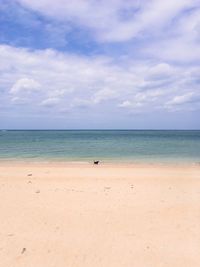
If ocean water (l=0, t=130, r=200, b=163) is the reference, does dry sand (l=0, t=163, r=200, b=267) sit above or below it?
above

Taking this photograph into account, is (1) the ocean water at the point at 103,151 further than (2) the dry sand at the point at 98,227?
Yes

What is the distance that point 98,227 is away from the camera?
7.09m

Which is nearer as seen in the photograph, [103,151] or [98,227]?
[98,227]

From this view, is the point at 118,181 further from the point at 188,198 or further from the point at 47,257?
the point at 47,257

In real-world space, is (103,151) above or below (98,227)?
below

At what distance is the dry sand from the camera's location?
18.4 feet

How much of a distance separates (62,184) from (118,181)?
2624mm

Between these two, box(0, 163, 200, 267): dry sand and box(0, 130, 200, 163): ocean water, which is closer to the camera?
box(0, 163, 200, 267): dry sand

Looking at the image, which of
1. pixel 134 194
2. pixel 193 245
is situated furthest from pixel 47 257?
pixel 134 194

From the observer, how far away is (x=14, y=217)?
25.3 ft

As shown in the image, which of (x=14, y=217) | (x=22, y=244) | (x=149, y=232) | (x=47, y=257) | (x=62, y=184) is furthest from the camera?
(x=62, y=184)

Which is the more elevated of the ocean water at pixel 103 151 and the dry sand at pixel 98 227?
the dry sand at pixel 98 227

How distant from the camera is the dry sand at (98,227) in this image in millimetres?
5594

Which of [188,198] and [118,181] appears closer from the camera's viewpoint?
[188,198]
